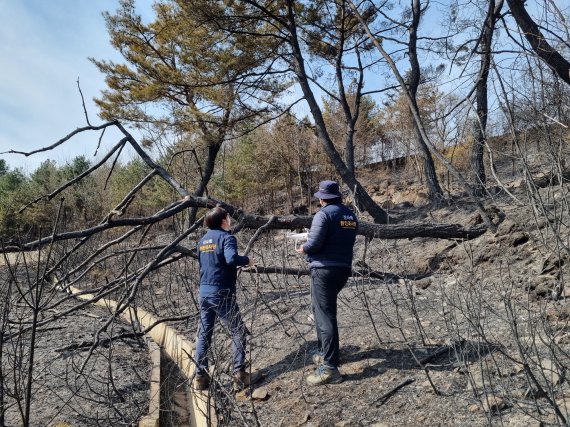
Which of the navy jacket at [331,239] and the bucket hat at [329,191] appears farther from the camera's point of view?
the bucket hat at [329,191]

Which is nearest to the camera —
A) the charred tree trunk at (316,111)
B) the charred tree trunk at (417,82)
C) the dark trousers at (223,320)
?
the dark trousers at (223,320)

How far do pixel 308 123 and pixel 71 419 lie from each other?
35.4ft

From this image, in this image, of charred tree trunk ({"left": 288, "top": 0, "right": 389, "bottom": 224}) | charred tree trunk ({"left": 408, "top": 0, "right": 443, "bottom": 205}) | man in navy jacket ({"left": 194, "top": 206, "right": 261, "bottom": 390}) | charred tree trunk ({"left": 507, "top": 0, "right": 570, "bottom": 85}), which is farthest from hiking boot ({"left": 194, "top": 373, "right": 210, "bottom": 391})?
charred tree trunk ({"left": 408, "top": 0, "right": 443, "bottom": 205})

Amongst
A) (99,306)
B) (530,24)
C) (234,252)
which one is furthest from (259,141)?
(234,252)

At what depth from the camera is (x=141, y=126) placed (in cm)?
1352

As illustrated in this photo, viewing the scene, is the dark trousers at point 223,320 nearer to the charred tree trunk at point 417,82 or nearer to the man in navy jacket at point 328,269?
the man in navy jacket at point 328,269

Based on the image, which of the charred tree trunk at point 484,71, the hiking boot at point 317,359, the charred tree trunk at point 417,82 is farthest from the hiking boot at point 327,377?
the charred tree trunk at point 417,82

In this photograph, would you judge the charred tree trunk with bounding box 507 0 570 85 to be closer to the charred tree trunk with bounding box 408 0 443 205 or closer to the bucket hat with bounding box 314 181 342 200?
the charred tree trunk with bounding box 408 0 443 205

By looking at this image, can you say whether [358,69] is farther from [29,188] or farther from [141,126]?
[29,188]

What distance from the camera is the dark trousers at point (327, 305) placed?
363 cm

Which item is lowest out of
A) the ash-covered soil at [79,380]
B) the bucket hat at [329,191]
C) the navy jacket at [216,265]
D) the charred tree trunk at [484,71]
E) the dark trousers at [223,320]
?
the ash-covered soil at [79,380]

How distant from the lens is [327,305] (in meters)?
3.69

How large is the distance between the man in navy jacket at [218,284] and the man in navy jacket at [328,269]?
0.58 metres

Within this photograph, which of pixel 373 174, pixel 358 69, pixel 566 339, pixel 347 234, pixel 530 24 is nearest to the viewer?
pixel 566 339
